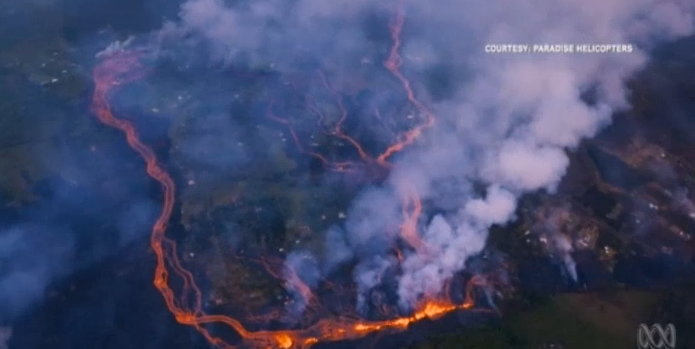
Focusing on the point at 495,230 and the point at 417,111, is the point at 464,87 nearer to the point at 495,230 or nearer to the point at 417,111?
the point at 417,111

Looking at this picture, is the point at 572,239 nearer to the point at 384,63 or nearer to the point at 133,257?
the point at 384,63

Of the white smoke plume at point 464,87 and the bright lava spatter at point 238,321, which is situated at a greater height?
the white smoke plume at point 464,87

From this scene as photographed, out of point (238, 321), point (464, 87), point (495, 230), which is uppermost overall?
point (464, 87)

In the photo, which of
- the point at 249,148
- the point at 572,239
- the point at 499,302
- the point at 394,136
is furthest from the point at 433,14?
the point at 499,302

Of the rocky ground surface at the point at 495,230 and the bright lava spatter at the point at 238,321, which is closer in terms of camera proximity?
the bright lava spatter at the point at 238,321

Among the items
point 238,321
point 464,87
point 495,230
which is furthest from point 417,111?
point 238,321
